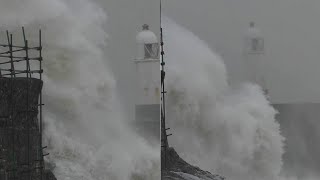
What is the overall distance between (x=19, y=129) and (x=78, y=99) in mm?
621

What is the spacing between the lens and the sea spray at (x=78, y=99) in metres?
4.18

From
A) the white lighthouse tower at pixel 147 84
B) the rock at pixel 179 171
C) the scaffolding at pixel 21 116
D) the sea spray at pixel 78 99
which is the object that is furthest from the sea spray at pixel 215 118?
the scaffolding at pixel 21 116

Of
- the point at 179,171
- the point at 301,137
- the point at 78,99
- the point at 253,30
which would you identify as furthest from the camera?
the point at 301,137

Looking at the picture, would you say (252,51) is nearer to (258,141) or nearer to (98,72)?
(258,141)

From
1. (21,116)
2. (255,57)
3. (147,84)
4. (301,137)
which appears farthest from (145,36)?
(301,137)

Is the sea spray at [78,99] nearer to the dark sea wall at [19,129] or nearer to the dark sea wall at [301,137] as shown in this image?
the dark sea wall at [19,129]

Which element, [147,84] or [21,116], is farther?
[147,84]

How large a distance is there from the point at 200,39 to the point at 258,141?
3.88 ft

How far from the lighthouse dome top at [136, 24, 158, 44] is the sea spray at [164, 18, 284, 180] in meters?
0.51

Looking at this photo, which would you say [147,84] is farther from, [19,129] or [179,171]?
[19,129]

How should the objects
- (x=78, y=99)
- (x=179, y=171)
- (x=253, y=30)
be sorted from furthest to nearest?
(x=253, y=30) → (x=179, y=171) → (x=78, y=99)

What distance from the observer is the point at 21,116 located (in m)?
3.91

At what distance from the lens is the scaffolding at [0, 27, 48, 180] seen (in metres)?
3.80

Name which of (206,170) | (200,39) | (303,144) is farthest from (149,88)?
(303,144)
